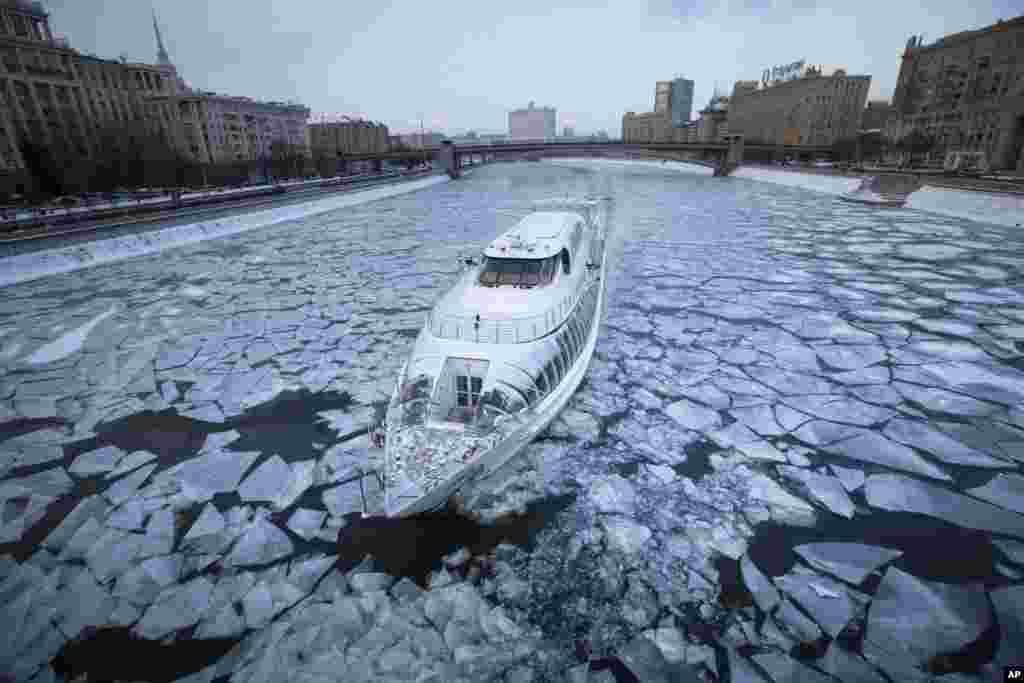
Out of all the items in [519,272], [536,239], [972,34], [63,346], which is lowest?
[63,346]

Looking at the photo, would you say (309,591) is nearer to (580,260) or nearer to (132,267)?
(580,260)

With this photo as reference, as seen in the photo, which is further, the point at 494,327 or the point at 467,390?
the point at 494,327

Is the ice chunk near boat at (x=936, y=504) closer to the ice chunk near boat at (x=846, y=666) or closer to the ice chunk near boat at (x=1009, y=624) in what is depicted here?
the ice chunk near boat at (x=1009, y=624)

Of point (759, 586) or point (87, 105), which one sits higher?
point (87, 105)

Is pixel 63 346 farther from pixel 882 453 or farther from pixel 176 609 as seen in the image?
pixel 882 453

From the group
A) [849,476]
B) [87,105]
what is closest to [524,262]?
[849,476]

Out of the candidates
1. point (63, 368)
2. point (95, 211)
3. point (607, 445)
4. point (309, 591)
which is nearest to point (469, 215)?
point (95, 211)
